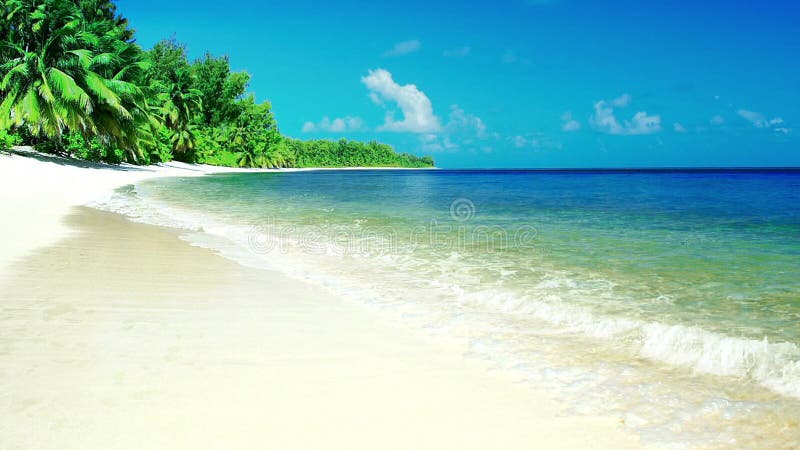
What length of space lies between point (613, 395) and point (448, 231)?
316 inches

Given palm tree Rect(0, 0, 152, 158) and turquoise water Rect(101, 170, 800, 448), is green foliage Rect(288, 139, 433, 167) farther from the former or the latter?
turquoise water Rect(101, 170, 800, 448)

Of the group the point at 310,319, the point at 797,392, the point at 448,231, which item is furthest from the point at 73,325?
the point at 448,231

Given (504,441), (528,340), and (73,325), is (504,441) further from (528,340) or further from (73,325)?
(73,325)

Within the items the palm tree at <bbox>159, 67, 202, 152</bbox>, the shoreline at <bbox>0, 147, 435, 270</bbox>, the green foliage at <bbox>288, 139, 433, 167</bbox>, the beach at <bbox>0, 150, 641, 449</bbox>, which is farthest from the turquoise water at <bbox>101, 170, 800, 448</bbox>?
the green foliage at <bbox>288, 139, 433, 167</bbox>

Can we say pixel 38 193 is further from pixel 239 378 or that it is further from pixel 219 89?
pixel 219 89

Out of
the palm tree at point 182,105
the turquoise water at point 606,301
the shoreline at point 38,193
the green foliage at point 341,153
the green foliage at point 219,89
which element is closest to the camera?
the turquoise water at point 606,301

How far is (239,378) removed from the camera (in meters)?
2.86

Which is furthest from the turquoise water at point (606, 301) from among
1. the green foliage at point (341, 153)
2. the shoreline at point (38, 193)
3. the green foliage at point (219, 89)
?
the green foliage at point (341, 153)

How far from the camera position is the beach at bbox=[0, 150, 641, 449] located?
2.31 metres

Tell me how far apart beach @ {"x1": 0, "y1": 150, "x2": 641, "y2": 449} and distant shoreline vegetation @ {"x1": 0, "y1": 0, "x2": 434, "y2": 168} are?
28031 mm

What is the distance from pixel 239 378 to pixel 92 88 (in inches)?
1281

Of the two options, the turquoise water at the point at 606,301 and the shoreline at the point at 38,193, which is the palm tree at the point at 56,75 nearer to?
the shoreline at the point at 38,193

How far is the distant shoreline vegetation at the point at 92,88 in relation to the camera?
2769 centimetres

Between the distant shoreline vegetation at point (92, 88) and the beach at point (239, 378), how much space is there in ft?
92.0
